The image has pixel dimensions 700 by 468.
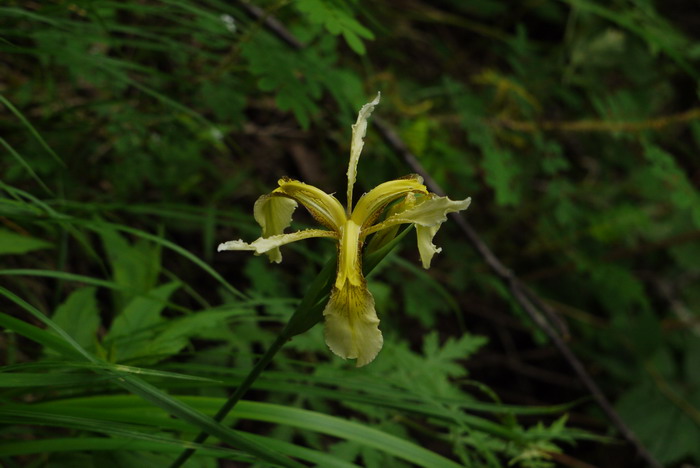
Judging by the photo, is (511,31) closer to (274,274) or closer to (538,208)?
(538,208)

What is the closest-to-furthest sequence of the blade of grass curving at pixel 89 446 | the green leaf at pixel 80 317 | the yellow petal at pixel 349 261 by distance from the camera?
1. the yellow petal at pixel 349 261
2. the blade of grass curving at pixel 89 446
3. the green leaf at pixel 80 317

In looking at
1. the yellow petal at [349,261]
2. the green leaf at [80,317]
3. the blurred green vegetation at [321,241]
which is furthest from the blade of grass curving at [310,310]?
the green leaf at [80,317]

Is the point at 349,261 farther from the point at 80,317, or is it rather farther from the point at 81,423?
the point at 80,317

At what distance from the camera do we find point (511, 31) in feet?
13.0

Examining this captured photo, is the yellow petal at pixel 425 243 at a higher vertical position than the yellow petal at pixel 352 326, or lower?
higher

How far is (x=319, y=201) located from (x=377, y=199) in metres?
0.09

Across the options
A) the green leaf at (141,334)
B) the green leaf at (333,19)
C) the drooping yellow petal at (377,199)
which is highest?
the green leaf at (333,19)

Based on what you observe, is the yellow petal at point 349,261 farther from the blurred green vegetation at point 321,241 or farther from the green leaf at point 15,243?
the green leaf at point 15,243

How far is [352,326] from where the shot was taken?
3.03 feet

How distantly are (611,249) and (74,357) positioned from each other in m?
3.13

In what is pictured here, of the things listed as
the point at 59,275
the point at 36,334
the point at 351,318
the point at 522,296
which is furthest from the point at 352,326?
the point at 522,296

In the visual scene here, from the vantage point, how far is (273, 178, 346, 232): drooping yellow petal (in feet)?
3.39

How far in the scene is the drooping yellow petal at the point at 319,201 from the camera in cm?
103

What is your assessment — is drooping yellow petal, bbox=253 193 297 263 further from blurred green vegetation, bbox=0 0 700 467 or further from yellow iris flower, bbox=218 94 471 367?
blurred green vegetation, bbox=0 0 700 467
